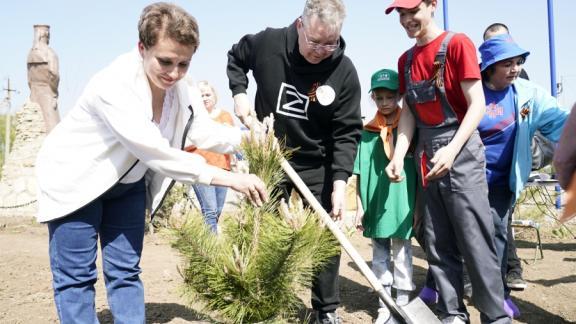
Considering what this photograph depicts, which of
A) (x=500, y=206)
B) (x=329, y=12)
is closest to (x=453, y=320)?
(x=500, y=206)

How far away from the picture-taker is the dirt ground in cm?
350

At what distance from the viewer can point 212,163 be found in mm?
5082

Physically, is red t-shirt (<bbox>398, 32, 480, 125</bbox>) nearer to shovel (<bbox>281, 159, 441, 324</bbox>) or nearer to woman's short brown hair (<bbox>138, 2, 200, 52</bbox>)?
shovel (<bbox>281, 159, 441, 324</bbox>)

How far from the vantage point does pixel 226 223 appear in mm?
2137

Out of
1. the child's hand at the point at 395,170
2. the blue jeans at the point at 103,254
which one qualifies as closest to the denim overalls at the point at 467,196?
the child's hand at the point at 395,170

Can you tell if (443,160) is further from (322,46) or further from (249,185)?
(249,185)

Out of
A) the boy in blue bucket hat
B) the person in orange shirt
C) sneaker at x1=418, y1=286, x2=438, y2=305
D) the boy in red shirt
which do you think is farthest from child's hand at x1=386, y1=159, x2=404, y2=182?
the person in orange shirt

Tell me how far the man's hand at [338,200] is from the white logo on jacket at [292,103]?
0.42 metres

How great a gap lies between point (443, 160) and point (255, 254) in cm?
119

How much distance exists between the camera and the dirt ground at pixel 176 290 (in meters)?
3.50

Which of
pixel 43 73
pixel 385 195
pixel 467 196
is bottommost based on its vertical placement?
pixel 385 195

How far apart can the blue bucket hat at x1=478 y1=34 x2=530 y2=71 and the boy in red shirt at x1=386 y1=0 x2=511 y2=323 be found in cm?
46

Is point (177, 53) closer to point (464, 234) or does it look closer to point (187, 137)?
point (187, 137)

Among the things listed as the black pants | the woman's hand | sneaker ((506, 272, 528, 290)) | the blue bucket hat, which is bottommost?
sneaker ((506, 272, 528, 290))
